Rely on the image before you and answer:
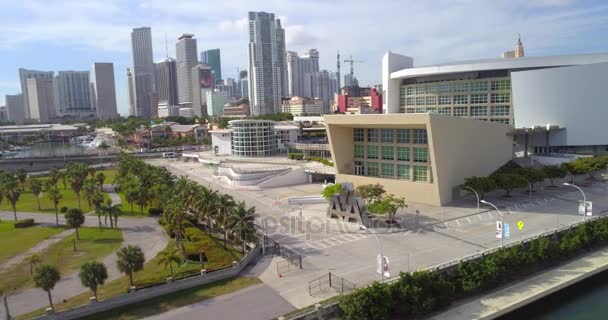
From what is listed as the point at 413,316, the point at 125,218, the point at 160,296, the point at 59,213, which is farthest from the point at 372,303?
the point at 59,213

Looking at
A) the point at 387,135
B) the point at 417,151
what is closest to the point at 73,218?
the point at 387,135

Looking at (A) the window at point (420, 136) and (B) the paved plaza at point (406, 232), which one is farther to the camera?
(A) the window at point (420, 136)

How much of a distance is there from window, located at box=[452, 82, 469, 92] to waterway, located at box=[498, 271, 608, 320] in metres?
51.0

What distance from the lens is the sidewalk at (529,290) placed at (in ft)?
90.5

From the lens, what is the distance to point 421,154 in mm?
56031

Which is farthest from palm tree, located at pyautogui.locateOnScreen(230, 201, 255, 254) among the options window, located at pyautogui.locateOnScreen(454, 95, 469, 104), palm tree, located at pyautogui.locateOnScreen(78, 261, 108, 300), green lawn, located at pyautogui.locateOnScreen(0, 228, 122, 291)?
window, located at pyautogui.locateOnScreen(454, 95, 469, 104)

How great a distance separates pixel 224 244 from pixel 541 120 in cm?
5888

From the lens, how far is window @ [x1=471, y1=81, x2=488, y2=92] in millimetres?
76750

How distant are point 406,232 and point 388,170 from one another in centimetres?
1929

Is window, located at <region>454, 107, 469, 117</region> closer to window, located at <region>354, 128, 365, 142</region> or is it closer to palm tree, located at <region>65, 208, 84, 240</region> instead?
window, located at <region>354, 128, 365, 142</region>

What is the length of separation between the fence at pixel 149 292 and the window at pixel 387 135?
32.2m

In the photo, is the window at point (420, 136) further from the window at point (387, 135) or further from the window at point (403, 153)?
the window at point (387, 135)

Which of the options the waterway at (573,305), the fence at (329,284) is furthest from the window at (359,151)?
the waterway at (573,305)

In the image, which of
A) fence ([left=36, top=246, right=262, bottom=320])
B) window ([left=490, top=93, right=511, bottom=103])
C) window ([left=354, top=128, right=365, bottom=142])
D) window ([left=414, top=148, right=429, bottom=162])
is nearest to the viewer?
fence ([left=36, top=246, right=262, bottom=320])
